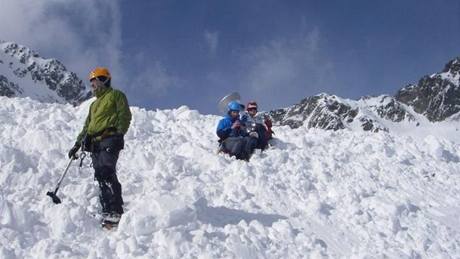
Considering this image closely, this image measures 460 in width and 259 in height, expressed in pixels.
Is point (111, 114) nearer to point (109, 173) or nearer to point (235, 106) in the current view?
point (109, 173)

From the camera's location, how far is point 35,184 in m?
9.98

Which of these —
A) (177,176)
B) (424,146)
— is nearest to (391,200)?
(177,176)

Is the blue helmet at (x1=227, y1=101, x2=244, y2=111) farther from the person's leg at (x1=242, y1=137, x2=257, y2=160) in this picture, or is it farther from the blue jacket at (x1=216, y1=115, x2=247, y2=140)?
the person's leg at (x1=242, y1=137, x2=257, y2=160)

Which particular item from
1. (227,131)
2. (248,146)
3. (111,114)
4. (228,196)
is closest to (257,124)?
(227,131)

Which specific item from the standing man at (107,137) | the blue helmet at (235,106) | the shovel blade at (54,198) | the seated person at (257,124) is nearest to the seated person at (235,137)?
the blue helmet at (235,106)

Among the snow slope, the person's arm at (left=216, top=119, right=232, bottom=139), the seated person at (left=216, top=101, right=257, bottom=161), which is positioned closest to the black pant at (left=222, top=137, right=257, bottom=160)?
the seated person at (left=216, top=101, right=257, bottom=161)

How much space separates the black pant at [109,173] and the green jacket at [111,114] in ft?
0.65

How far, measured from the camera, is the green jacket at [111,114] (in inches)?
Answer: 349

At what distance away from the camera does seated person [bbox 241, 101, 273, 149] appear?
14250mm

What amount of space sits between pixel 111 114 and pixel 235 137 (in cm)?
514

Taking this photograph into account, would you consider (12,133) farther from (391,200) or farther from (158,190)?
(391,200)

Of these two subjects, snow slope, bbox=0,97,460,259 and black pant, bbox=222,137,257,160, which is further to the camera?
black pant, bbox=222,137,257,160

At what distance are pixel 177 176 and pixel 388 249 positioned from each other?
4.34 meters

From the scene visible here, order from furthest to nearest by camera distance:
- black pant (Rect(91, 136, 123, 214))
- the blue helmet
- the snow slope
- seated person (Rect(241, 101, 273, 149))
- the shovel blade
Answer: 1. the blue helmet
2. seated person (Rect(241, 101, 273, 149))
3. the shovel blade
4. black pant (Rect(91, 136, 123, 214))
5. the snow slope
